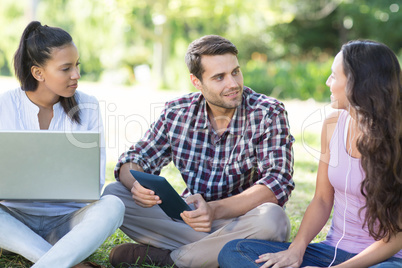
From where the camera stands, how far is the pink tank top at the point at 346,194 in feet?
7.17

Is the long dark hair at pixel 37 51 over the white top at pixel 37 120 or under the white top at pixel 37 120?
over

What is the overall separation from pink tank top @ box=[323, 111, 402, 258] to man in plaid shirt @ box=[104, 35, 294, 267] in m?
0.32

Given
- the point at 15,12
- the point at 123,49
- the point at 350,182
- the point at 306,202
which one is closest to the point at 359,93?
the point at 350,182

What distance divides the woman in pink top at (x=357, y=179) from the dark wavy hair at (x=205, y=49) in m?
0.79

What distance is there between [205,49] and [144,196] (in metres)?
0.91

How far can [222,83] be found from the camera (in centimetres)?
282

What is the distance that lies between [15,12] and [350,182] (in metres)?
15.9

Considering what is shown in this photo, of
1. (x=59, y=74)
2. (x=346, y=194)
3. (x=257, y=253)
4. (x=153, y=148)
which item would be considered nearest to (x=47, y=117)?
(x=59, y=74)

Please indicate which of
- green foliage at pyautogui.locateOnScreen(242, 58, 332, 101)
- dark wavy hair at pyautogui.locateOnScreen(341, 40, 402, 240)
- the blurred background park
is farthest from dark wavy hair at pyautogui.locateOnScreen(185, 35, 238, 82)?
green foliage at pyautogui.locateOnScreen(242, 58, 332, 101)

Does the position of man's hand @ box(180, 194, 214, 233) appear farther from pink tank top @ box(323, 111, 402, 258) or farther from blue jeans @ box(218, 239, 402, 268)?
pink tank top @ box(323, 111, 402, 258)

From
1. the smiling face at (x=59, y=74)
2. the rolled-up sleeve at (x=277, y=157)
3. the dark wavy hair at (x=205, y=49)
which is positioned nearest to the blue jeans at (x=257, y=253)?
the rolled-up sleeve at (x=277, y=157)

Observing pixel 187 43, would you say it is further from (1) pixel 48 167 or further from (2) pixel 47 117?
(1) pixel 48 167

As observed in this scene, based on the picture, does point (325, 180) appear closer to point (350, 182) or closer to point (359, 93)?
point (350, 182)

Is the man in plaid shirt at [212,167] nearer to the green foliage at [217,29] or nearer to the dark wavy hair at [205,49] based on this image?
the dark wavy hair at [205,49]
